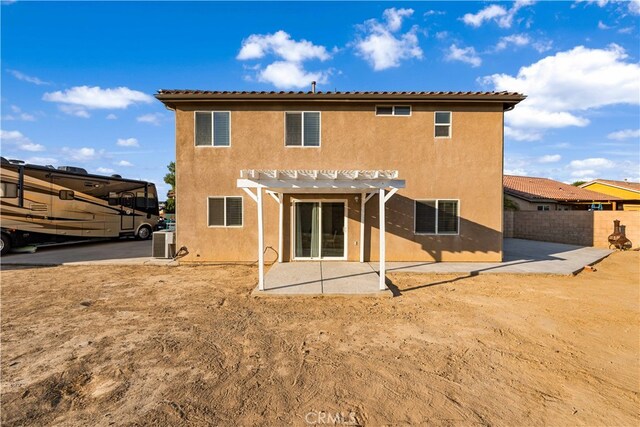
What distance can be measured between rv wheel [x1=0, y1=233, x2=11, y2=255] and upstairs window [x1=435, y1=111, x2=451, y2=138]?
54.9 feet

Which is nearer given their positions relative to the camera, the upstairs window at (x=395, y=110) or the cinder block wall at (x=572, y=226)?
the upstairs window at (x=395, y=110)

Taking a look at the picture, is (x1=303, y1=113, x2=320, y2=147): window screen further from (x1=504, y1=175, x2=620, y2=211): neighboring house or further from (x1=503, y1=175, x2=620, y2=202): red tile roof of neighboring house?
(x1=503, y1=175, x2=620, y2=202): red tile roof of neighboring house

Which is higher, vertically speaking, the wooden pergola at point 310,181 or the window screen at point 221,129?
the window screen at point 221,129

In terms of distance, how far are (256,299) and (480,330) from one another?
4.42 m

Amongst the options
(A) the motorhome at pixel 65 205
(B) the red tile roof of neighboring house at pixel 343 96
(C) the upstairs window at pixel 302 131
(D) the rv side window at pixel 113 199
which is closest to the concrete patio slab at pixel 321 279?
(C) the upstairs window at pixel 302 131

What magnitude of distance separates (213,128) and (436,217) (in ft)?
26.9

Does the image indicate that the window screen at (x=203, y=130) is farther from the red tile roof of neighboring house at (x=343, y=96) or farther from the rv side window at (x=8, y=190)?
the rv side window at (x=8, y=190)

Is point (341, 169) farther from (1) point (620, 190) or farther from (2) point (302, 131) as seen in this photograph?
(1) point (620, 190)

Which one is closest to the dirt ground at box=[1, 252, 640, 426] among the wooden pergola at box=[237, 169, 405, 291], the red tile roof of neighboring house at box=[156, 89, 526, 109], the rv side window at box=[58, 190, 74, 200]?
the wooden pergola at box=[237, 169, 405, 291]

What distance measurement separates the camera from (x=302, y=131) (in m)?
10.1

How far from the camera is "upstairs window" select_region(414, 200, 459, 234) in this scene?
10211 millimetres

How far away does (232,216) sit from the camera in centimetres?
1012

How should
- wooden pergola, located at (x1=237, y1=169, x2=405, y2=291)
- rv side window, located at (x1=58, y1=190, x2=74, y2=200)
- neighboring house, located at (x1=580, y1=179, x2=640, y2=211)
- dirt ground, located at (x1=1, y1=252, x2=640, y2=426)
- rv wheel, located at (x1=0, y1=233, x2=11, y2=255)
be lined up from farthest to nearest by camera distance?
neighboring house, located at (x1=580, y1=179, x2=640, y2=211) < rv side window, located at (x1=58, y1=190, x2=74, y2=200) < rv wheel, located at (x1=0, y1=233, x2=11, y2=255) < wooden pergola, located at (x1=237, y1=169, x2=405, y2=291) < dirt ground, located at (x1=1, y1=252, x2=640, y2=426)

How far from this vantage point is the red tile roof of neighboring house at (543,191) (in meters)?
21.3
